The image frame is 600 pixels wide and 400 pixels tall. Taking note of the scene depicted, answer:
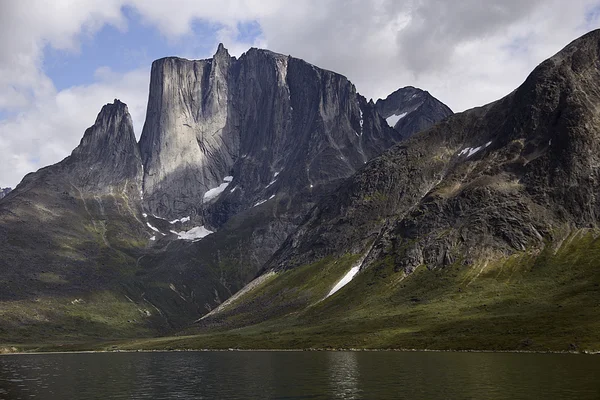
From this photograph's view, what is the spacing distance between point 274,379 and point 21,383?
138 feet

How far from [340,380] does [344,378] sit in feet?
8.90

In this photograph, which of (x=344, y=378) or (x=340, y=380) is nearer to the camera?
(x=340, y=380)

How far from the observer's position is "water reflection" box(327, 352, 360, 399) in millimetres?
77019

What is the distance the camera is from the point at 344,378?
95625 millimetres

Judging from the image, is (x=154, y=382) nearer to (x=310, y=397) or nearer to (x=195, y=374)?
(x=195, y=374)

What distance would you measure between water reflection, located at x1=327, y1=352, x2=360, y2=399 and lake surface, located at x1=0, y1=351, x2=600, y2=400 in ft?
0.41

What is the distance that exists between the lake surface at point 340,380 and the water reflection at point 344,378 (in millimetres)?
124

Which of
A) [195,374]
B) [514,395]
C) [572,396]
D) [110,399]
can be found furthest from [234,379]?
[572,396]

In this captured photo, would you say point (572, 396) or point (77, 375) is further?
point (77, 375)

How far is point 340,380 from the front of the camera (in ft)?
305

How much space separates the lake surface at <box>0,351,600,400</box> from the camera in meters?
76.5

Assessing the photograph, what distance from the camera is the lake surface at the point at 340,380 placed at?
76.5 m

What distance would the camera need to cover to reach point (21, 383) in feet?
337

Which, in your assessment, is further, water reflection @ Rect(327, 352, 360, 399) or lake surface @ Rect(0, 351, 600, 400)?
water reflection @ Rect(327, 352, 360, 399)
